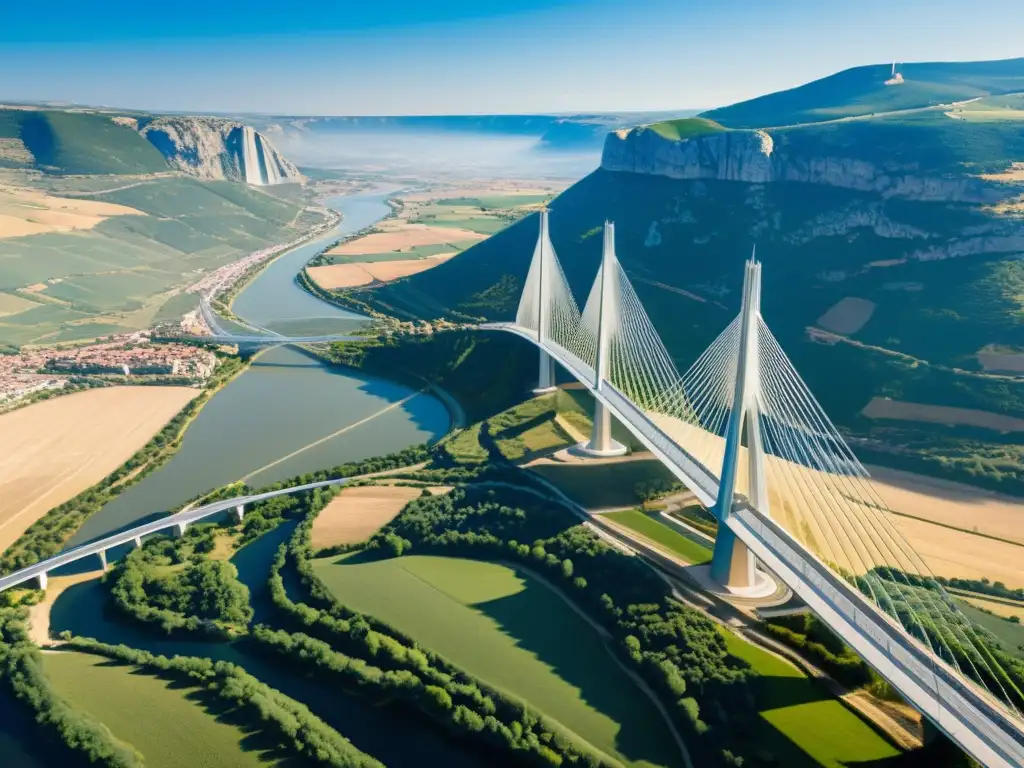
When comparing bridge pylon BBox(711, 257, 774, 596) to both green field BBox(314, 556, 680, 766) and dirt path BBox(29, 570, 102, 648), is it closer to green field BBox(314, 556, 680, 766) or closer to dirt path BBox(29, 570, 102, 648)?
green field BBox(314, 556, 680, 766)

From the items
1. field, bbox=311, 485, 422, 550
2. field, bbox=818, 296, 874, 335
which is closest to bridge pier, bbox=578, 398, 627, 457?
field, bbox=311, 485, 422, 550

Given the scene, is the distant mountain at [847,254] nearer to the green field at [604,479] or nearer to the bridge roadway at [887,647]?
the green field at [604,479]

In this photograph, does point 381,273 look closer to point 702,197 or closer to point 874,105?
point 702,197

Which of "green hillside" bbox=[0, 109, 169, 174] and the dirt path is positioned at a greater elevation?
"green hillside" bbox=[0, 109, 169, 174]

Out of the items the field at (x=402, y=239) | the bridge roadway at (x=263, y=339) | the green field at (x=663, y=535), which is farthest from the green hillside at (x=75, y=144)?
the green field at (x=663, y=535)

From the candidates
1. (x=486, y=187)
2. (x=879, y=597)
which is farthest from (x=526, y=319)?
(x=486, y=187)
